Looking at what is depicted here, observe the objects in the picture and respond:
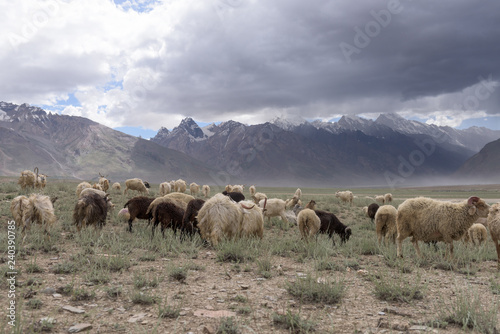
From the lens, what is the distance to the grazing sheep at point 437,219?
743 cm

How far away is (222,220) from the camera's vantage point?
27.1 feet

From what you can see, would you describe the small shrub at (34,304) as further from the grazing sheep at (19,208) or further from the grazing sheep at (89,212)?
the grazing sheep at (89,212)

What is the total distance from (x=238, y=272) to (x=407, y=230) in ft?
14.9

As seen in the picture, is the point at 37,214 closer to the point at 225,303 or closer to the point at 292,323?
the point at 225,303

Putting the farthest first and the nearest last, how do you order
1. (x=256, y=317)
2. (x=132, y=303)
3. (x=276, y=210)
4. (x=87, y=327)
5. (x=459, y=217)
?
(x=276, y=210) → (x=459, y=217) → (x=132, y=303) → (x=256, y=317) → (x=87, y=327)

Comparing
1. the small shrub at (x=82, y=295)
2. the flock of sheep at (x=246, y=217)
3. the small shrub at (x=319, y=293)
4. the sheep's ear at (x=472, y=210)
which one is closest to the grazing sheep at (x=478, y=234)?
the flock of sheep at (x=246, y=217)

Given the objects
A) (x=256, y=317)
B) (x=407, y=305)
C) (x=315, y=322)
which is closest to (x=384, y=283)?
(x=407, y=305)

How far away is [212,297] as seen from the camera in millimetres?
4676

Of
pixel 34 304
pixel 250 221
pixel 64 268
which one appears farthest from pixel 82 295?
pixel 250 221

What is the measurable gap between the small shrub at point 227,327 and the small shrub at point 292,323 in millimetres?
547

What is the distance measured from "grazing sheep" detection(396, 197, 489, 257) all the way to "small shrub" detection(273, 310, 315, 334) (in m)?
4.55

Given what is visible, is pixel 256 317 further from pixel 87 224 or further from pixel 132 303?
pixel 87 224

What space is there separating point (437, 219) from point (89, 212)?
9659 mm

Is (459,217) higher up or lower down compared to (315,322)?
higher up
